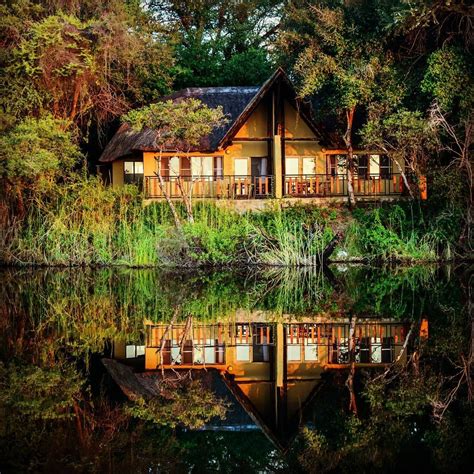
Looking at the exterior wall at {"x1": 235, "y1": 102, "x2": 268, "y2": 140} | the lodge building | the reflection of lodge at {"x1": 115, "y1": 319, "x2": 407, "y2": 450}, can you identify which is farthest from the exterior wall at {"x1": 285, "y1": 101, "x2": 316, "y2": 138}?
the reflection of lodge at {"x1": 115, "y1": 319, "x2": 407, "y2": 450}

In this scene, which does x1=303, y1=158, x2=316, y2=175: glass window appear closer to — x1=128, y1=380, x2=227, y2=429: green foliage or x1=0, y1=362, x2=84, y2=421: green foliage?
x1=0, y1=362, x2=84, y2=421: green foliage

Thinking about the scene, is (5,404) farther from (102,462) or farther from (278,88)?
(278,88)

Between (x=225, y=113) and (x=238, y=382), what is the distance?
900 inches

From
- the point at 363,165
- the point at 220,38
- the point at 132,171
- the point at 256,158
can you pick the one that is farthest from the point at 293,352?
the point at 220,38

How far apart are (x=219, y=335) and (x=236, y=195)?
1851 centimetres

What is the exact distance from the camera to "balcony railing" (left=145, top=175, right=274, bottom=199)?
2784 cm

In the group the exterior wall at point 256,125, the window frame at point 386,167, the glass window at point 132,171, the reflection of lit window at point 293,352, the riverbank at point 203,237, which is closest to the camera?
the reflection of lit window at point 293,352

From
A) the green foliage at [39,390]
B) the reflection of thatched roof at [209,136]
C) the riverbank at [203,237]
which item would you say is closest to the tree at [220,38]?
the reflection of thatched roof at [209,136]

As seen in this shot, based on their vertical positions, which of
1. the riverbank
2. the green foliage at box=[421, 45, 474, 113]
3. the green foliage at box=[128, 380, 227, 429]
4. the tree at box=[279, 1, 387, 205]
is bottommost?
the green foliage at box=[128, 380, 227, 429]

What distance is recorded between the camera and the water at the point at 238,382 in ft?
15.6

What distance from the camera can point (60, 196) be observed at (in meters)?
24.3

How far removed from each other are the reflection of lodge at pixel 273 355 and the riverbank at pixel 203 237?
10.6m

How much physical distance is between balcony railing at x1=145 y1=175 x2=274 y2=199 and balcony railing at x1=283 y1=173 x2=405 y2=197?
877mm

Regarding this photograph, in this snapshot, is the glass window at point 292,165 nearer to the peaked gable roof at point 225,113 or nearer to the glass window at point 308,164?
the glass window at point 308,164
